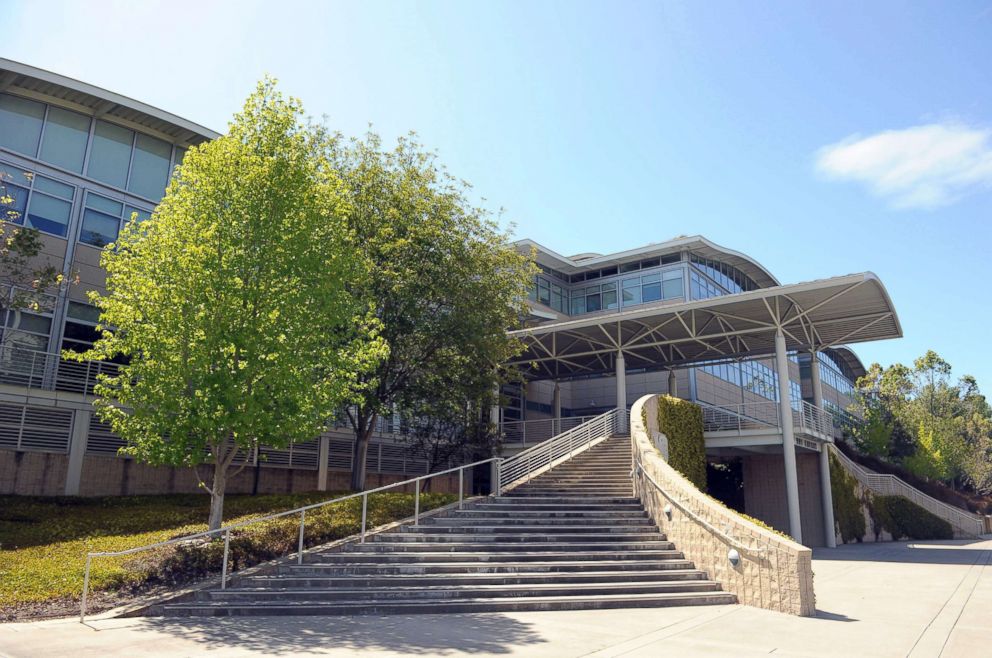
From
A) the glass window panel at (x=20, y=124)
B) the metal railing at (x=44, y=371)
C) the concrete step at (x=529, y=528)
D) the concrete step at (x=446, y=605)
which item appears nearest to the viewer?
the concrete step at (x=446, y=605)

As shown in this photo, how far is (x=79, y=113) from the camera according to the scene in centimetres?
1992

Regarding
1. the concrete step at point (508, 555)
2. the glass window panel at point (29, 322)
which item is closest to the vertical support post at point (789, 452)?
the concrete step at point (508, 555)

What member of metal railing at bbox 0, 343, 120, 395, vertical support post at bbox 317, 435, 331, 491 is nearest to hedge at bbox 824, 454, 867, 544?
vertical support post at bbox 317, 435, 331, 491

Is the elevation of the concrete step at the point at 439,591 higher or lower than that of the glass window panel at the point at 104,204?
lower

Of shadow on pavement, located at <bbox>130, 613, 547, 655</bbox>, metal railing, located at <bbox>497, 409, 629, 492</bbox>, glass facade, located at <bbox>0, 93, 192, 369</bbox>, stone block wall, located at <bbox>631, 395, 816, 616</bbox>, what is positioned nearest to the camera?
shadow on pavement, located at <bbox>130, 613, 547, 655</bbox>

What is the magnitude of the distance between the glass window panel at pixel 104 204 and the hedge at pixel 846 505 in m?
25.1

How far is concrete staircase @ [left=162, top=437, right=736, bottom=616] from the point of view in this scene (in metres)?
9.64

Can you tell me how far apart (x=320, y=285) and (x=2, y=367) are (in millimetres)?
9797

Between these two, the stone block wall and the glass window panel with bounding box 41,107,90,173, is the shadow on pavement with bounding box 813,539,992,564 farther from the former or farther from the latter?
the glass window panel with bounding box 41,107,90,173

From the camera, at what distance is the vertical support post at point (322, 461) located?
2141cm

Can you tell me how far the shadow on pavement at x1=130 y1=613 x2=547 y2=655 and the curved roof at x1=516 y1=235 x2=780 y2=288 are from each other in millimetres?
27577

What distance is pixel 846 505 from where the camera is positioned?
26203 mm

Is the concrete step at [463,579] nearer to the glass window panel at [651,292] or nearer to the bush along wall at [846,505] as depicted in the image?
the bush along wall at [846,505]

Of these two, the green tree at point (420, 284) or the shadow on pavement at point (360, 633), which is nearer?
the shadow on pavement at point (360, 633)
